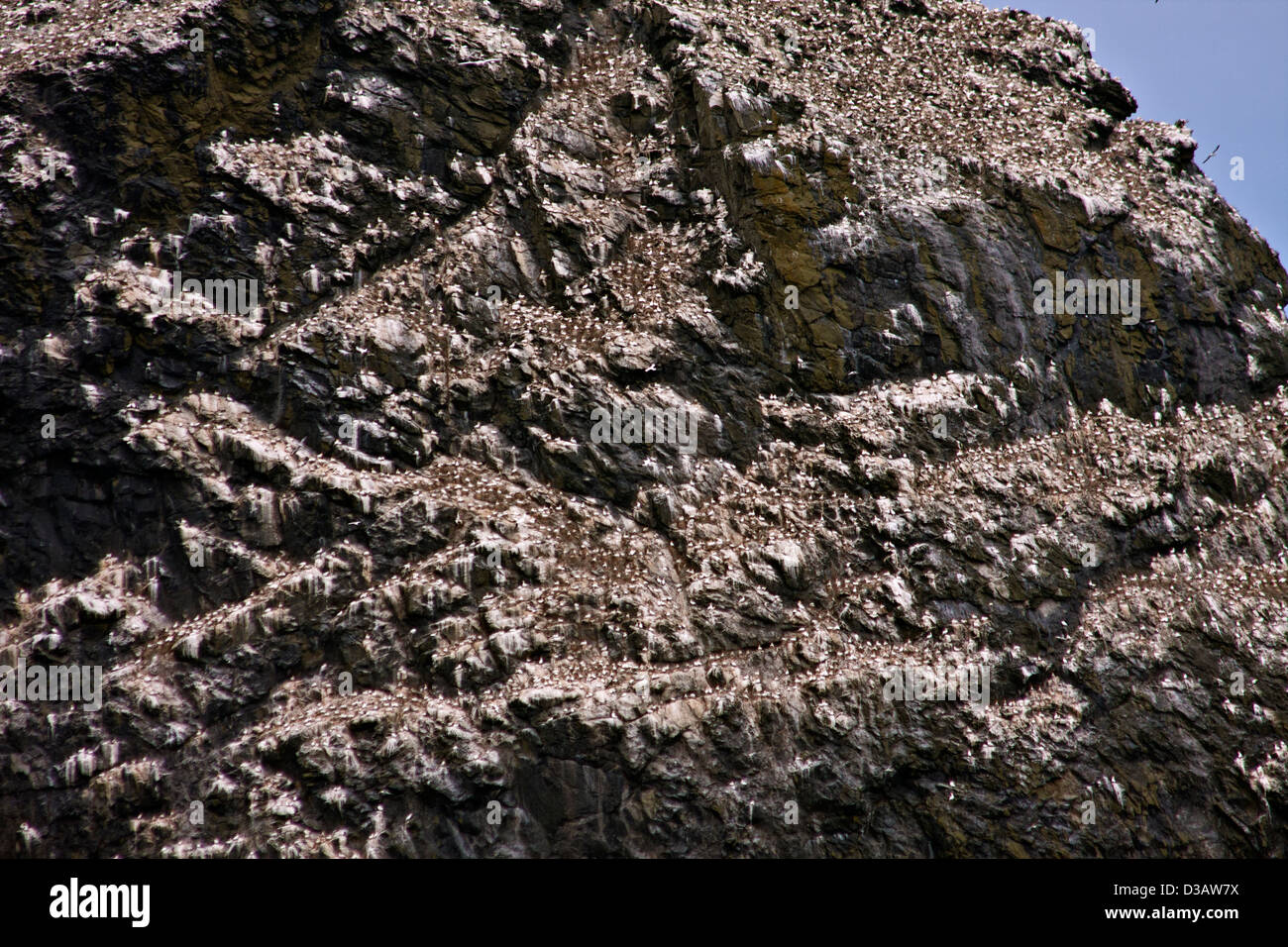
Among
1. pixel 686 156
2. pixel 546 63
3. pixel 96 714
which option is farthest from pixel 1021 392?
pixel 96 714

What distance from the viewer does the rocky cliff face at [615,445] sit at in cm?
1228

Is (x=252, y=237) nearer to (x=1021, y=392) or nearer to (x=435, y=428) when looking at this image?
(x=435, y=428)

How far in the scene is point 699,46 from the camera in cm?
1778

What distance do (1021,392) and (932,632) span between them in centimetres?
595

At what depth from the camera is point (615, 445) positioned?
1475cm

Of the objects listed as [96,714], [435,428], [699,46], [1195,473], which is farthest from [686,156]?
[96,714]

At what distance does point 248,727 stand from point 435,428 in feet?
Answer: 20.5

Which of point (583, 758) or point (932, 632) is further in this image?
point (932, 632)

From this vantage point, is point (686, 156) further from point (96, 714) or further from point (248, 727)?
point (96, 714)

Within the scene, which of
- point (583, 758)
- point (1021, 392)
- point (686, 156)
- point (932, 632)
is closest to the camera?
point (583, 758)

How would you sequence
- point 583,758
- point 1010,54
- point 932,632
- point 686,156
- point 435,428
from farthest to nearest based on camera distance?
point 1010,54 < point 686,156 < point 435,428 < point 932,632 < point 583,758

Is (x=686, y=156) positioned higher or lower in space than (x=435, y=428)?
higher

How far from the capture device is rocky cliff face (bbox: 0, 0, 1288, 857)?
12281 mm

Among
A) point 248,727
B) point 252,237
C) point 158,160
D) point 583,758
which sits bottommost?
point 583,758
